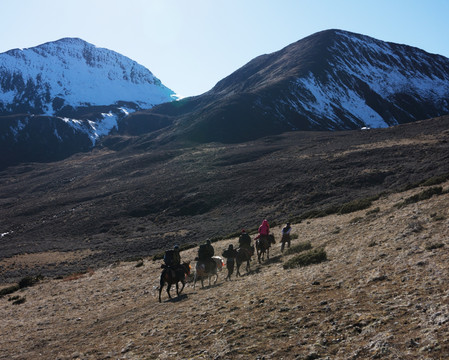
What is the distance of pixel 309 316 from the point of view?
931 centimetres

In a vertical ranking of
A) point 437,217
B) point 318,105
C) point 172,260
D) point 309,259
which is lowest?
point 309,259

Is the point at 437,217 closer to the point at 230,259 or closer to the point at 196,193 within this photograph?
the point at 230,259

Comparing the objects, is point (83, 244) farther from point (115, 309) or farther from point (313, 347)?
point (313, 347)

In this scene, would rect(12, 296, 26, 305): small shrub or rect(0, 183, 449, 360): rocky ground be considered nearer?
rect(0, 183, 449, 360): rocky ground

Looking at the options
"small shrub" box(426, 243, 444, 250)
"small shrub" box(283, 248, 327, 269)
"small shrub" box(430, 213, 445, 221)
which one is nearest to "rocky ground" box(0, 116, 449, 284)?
"small shrub" box(430, 213, 445, 221)

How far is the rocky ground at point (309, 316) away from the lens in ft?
24.8

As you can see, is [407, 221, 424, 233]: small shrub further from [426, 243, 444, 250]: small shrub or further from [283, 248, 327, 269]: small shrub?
[283, 248, 327, 269]: small shrub

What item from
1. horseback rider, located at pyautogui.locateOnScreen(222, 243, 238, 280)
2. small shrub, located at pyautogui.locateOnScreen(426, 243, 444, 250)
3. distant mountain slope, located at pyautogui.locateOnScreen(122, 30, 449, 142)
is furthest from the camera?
distant mountain slope, located at pyautogui.locateOnScreen(122, 30, 449, 142)

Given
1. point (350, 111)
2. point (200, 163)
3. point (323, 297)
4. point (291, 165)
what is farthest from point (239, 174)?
point (350, 111)

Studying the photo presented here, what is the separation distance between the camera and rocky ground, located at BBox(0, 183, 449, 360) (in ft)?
24.8

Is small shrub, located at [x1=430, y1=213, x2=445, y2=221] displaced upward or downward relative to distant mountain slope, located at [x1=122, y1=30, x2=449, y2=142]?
downward

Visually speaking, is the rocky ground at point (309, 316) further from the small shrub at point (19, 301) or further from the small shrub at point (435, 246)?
the small shrub at point (19, 301)

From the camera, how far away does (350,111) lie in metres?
169

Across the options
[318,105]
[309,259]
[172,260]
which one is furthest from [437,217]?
[318,105]
